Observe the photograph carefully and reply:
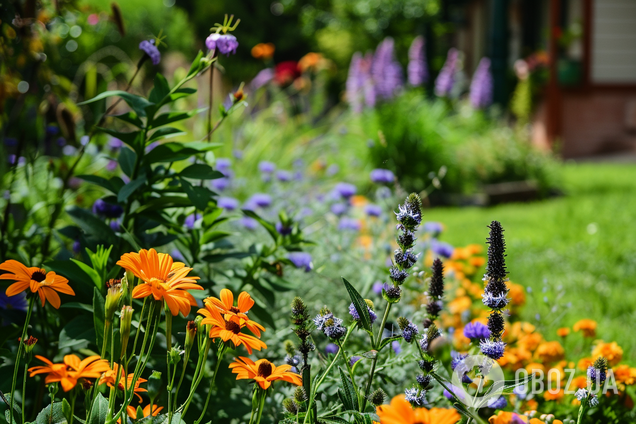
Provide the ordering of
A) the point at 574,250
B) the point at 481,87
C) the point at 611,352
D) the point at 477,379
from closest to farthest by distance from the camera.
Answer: the point at 477,379 → the point at 611,352 → the point at 574,250 → the point at 481,87

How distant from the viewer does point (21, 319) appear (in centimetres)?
136

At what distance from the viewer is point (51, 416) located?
3.06 feet

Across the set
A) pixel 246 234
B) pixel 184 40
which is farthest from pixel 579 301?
pixel 184 40

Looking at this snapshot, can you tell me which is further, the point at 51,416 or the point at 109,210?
the point at 109,210

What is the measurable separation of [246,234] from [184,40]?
12.9m

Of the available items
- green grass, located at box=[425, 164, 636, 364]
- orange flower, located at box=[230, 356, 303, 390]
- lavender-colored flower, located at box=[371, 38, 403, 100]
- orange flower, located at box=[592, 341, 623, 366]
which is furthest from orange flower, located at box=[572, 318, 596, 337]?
lavender-colored flower, located at box=[371, 38, 403, 100]

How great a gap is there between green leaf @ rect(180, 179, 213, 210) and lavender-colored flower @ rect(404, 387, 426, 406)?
1.87ft

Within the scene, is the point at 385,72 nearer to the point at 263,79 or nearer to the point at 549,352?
the point at 263,79

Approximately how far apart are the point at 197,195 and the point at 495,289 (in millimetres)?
662

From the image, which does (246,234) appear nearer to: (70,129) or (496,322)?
(70,129)

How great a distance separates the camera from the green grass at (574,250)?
259cm

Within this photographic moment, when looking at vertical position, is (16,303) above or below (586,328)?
above

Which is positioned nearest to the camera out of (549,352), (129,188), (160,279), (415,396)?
(160,279)

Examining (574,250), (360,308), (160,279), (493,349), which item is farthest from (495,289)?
(574,250)
